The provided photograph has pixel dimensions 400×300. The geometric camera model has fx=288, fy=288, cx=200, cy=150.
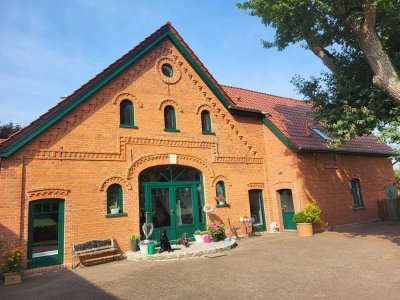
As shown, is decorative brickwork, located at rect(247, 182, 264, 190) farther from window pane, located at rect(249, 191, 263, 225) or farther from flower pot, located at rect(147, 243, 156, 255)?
flower pot, located at rect(147, 243, 156, 255)

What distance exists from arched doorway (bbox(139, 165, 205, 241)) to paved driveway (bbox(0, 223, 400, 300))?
8.50 ft

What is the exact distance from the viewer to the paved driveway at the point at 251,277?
20.0 feet

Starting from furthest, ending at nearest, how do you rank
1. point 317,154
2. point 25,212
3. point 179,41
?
1. point 317,154
2. point 179,41
3. point 25,212

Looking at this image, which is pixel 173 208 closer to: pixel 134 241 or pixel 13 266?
pixel 134 241

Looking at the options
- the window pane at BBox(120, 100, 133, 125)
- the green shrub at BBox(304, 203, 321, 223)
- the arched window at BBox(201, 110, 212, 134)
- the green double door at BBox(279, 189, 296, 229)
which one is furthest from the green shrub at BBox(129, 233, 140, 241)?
the green double door at BBox(279, 189, 296, 229)

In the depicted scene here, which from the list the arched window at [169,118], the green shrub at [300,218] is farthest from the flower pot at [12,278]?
the green shrub at [300,218]

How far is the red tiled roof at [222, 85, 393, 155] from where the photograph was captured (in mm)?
15184

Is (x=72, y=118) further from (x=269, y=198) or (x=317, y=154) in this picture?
(x=317, y=154)

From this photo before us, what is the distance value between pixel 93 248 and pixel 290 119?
12.7 m

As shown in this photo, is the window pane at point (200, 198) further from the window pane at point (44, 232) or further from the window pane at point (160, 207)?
the window pane at point (44, 232)

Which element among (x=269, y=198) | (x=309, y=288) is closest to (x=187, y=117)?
(x=269, y=198)

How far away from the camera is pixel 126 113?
12227 mm

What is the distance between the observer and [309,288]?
613cm

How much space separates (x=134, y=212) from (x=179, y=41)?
8292 mm
